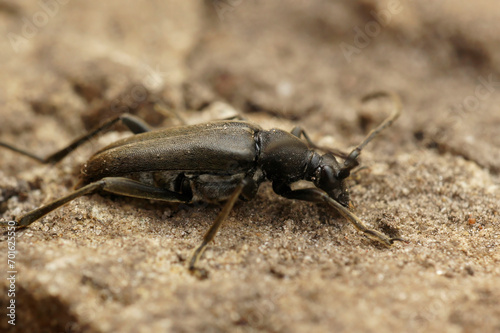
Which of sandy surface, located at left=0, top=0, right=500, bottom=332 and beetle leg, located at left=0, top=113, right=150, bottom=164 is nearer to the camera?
sandy surface, located at left=0, top=0, right=500, bottom=332

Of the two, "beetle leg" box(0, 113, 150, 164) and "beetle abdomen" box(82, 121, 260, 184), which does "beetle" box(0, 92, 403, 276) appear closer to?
"beetle abdomen" box(82, 121, 260, 184)

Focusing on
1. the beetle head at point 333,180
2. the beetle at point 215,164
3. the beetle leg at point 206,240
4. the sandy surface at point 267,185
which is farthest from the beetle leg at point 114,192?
the beetle head at point 333,180

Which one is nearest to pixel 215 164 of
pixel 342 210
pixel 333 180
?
pixel 333 180

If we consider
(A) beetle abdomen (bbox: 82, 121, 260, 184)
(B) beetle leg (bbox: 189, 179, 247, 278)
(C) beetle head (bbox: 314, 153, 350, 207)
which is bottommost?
(B) beetle leg (bbox: 189, 179, 247, 278)

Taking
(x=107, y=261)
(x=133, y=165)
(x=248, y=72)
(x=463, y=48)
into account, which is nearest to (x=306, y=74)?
(x=248, y=72)

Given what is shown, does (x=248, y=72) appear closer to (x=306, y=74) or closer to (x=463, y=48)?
(x=306, y=74)

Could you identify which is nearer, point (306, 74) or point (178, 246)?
point (178, 246)

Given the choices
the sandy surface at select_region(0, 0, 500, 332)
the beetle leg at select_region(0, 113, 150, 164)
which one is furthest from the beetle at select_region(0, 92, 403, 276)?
the beetle leg at select_region(0, 113, 150, 164)
